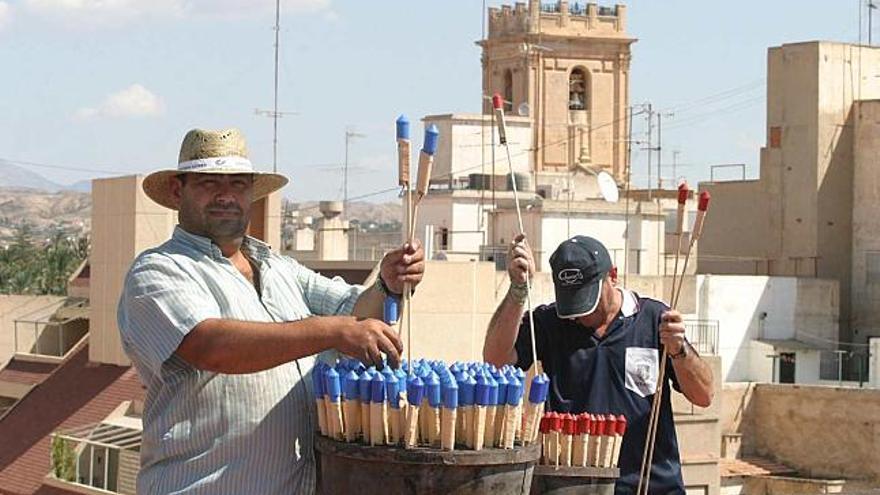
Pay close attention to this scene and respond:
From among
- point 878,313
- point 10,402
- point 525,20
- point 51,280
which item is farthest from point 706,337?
point 51,280

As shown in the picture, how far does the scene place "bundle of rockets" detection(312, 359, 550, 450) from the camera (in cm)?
439

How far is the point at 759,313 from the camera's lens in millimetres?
38594

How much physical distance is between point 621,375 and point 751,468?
1100 inches

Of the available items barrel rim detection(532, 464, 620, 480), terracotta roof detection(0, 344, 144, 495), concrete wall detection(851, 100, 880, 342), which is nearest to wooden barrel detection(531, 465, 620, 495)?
barrel rim detection(532, 464, 620, 480)

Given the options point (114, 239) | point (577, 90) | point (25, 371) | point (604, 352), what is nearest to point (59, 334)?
point (25, 371)

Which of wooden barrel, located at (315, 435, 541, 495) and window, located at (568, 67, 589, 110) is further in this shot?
window, located at (568, 67, 589, 110)

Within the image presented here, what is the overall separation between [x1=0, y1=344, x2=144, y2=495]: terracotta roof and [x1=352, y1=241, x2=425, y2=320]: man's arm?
1988 centimetres

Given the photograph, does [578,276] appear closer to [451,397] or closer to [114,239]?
[451,397]

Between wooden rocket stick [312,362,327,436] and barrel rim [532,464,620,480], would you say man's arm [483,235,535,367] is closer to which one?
barrel rim [532,464,620,480]

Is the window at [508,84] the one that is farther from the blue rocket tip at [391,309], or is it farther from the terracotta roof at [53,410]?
the blue rocket tip at [391,309]

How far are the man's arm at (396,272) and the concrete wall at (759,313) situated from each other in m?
32.5

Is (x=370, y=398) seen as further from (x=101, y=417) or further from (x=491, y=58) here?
(x=491, y=58)

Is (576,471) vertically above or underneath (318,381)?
underneath

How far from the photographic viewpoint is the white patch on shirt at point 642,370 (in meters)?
5.94
